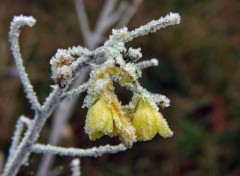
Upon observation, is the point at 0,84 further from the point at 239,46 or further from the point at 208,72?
the point at 239,46

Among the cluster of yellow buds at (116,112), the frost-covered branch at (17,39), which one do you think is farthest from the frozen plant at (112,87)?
the frost-covered branch at (17,39)

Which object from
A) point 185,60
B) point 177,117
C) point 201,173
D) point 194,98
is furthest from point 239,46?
point 201,173

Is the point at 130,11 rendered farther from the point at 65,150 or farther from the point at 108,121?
the point at 108,121

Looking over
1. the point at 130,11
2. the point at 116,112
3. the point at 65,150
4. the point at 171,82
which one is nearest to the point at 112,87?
the point at 116,112

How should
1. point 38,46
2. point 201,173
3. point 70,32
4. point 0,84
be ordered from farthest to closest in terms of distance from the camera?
point 70,32 < point 38,46 < point 0,84 < point 201,173

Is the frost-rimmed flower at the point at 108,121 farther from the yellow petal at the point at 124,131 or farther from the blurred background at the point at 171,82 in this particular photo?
the blurred background at the point at 171,82

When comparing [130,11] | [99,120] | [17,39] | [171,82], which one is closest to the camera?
[99,120]
